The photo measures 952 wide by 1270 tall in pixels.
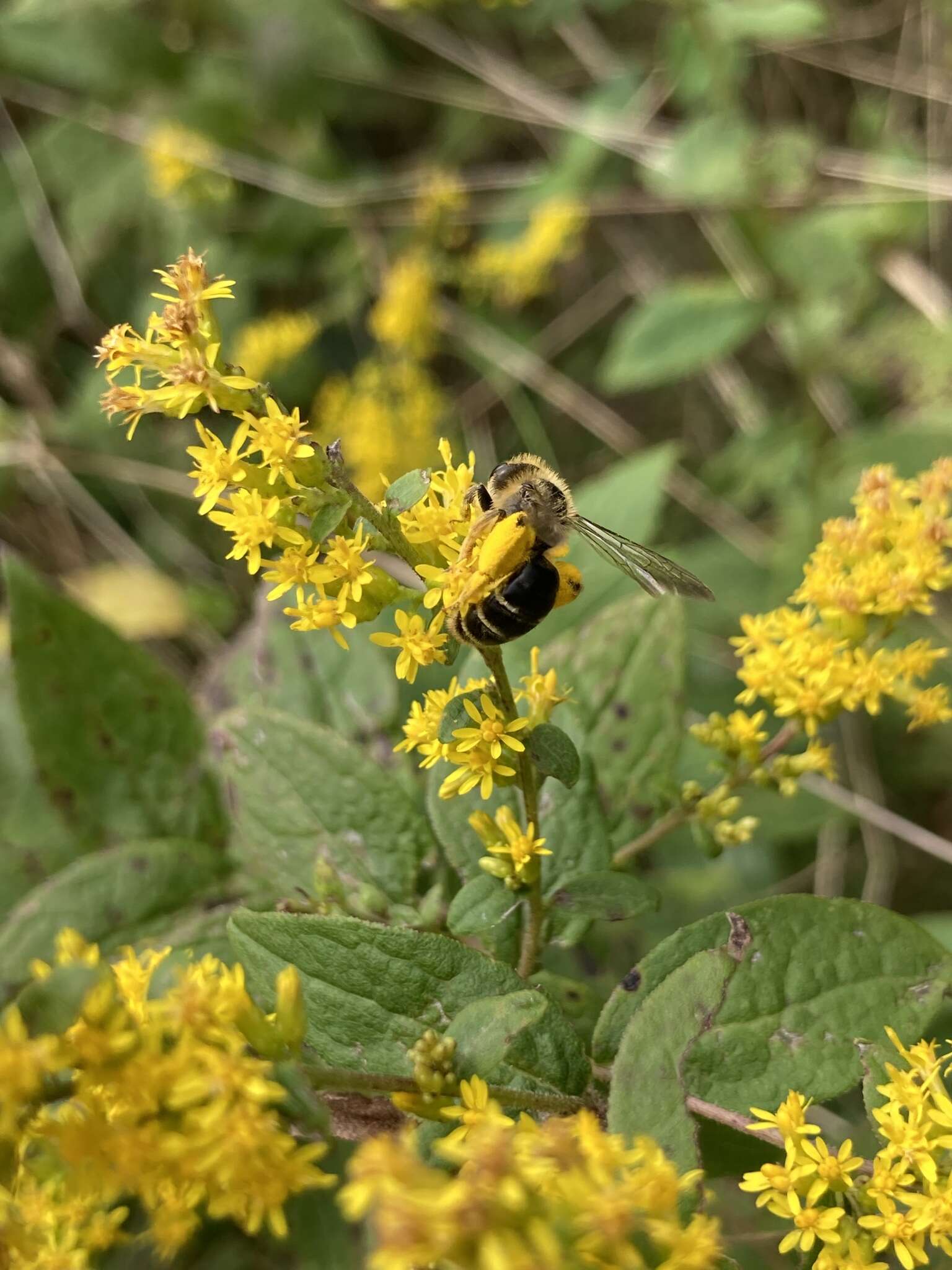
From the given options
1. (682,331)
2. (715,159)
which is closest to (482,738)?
(682,331)

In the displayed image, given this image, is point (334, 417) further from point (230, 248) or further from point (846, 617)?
point (846, 617)

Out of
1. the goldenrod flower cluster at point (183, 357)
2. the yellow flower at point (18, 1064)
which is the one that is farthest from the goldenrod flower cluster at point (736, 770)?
the yellow flower at point (18, 1064)

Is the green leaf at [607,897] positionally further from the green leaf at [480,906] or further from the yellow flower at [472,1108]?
the yellow flower at [472,1108]

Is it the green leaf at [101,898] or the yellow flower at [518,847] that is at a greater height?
the yellow flower at [518,847]

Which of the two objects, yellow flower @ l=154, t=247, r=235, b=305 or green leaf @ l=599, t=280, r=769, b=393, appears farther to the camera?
green leaf @ l=599, t=280, r=769, b=393

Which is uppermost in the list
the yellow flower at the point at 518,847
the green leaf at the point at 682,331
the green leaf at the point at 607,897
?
the green leaf at the point at 682,331

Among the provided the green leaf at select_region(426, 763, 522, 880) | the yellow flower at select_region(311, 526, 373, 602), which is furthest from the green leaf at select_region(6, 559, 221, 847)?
the yellow flower at select_region(311, 526, 373, 602)

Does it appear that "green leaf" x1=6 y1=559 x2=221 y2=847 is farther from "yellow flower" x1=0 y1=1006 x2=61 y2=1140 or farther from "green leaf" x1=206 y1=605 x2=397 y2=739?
"yellow flower" x1=0 y1=1006 x2=61 y2=1140
